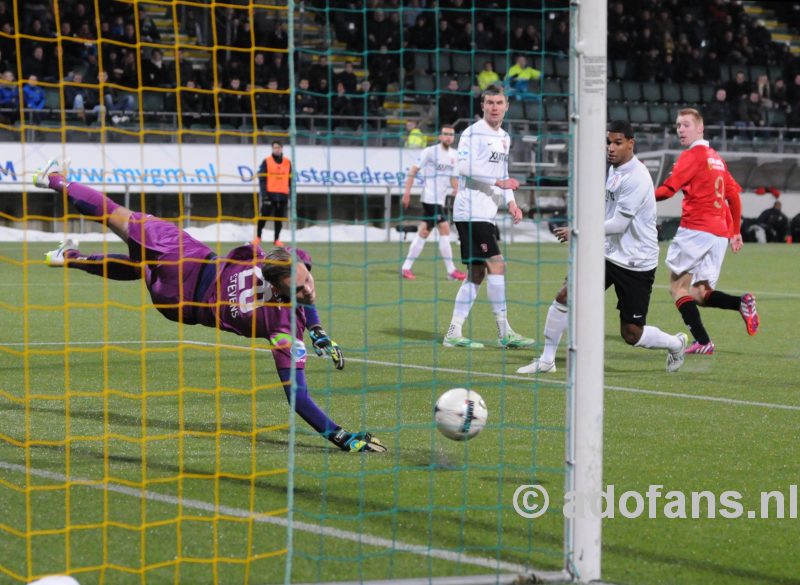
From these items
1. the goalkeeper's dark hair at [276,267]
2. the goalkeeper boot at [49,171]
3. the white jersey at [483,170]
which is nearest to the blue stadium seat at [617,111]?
the white jersey at [483,170]

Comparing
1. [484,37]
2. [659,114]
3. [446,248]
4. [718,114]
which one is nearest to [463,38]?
[484,37]

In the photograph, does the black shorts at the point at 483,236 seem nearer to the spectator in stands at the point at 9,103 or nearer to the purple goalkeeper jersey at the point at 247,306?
the purple goalkeeper jersey at the point at 247,306

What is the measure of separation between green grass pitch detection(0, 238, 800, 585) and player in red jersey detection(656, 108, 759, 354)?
0.39 meters

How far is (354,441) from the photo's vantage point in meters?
5.86

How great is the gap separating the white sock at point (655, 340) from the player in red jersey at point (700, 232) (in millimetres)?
1193

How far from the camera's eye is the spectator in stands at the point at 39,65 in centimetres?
2281

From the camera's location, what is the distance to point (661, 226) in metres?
25.2

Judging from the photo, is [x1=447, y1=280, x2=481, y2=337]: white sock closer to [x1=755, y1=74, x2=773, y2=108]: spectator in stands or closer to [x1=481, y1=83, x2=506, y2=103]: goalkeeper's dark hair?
[x1=481, y1=83, x2=506, y2=103]: goalkeeper's dark hair

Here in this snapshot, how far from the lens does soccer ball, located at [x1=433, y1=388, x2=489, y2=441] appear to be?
18.0 feet

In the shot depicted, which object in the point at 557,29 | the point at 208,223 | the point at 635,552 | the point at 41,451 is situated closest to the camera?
the point at 635,552

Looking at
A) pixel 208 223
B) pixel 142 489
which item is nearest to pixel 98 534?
pixel 142 489

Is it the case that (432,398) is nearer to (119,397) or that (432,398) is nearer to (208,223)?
(119,397)

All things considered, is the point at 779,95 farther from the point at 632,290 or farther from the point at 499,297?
the point at 632,290

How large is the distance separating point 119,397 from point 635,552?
163 inches
